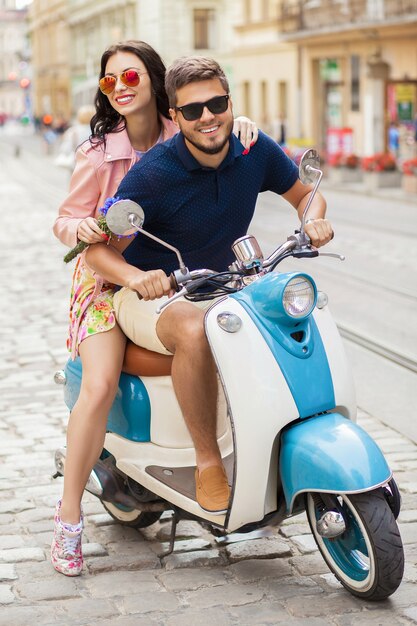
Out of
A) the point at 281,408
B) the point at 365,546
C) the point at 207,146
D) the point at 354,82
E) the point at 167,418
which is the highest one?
the point at 207,146

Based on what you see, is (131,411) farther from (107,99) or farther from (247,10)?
(247,10)

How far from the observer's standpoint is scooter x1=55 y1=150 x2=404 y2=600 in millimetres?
3676

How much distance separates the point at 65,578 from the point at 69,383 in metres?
0.74

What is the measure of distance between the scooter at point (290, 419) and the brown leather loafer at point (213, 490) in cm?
3

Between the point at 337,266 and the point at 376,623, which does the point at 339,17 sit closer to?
the point at 337,266

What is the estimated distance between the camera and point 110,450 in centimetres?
443

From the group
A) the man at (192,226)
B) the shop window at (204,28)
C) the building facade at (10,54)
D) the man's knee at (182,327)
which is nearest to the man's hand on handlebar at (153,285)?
the man at (192,226)

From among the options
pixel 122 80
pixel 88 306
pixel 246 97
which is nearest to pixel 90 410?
pixel 88 306

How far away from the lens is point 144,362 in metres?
4.16

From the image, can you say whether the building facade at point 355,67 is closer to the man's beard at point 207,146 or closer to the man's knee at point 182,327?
the man's beard at point 207,146

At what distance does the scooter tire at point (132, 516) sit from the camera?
4613mm

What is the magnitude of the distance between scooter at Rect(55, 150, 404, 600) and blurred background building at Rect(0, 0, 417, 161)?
80.7ft

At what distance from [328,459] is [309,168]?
0.96 meters

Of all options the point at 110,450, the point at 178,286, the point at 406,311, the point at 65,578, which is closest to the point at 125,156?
the point at 178,286
